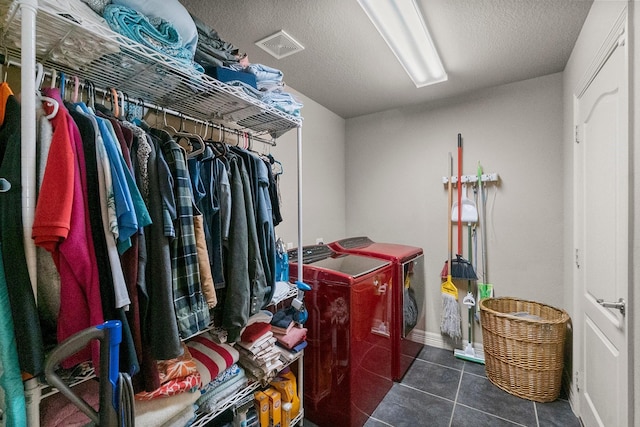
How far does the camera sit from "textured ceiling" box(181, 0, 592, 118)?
150 cm

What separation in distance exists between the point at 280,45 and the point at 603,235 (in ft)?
7.13

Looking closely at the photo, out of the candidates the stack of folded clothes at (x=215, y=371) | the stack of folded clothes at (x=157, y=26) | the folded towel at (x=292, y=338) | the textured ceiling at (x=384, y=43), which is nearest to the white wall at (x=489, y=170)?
the textured ceiling at (x=384, y=43)

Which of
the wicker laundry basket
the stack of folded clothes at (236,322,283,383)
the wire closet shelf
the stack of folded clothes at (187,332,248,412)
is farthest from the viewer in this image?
the wicker laundry basket

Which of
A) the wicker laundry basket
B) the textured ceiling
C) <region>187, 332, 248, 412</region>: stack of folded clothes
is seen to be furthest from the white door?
<region>187, 332, 248, 412</region>: stack of folded clothes

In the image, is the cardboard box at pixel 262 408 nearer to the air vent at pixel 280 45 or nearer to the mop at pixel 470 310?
the mop at pixel 470 310

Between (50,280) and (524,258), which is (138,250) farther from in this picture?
(524,258)

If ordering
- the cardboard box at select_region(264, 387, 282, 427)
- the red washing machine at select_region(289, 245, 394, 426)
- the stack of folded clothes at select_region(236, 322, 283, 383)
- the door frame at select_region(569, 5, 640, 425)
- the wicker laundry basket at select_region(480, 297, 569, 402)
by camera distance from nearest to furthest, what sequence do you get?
the door frame at select_region(569, 5, 640, 425) → the stack of folded clothes at select_region(236, 322, 283, 383) → the cardboard box at select_region(264, 387, 282, 427) → the red washing machine at select_region(289, 245, 394, 426) → the wicker laundry basket at select_region(480, 297, 569, 402)

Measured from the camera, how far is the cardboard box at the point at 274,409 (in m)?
1.52

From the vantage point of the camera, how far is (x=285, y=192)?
2381 millimetres

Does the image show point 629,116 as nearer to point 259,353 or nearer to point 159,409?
point 259,353

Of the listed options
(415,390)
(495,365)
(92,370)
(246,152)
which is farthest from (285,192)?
(495,365)

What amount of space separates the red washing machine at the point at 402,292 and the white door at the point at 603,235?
1.10m

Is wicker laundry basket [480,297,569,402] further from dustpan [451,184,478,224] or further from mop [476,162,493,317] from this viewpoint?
dustpan [451,184,478,224]

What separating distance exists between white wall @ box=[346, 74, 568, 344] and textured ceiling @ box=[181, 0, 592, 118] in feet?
0.81
